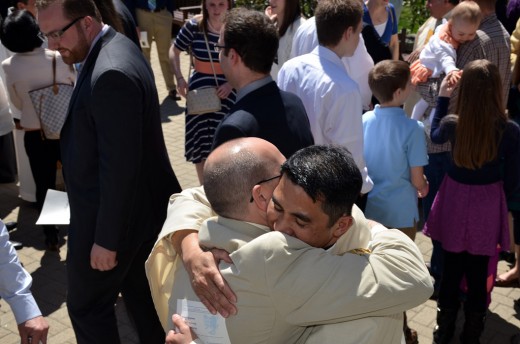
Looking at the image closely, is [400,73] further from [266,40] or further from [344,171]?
[344,171]

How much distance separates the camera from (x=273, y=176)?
6.66 feet

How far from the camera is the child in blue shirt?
13.2ft

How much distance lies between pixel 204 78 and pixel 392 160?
6.47ft

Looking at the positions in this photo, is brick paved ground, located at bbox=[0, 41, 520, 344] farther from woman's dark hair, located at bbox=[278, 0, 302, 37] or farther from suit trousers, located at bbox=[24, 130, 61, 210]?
woman's dark hair, located at bbox=[278, 0, 302, 37]

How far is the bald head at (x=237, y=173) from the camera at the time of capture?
1983mm

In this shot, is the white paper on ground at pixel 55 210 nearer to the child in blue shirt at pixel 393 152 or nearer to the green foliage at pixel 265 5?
the child in blue shirt at pixel 393 152

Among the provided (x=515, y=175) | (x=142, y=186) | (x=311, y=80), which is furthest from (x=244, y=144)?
(x=515, y=175)

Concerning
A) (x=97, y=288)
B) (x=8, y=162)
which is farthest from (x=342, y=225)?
(x=8, y=162)

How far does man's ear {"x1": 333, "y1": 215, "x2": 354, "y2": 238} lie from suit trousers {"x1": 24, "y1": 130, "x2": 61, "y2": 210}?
4125 millimetres

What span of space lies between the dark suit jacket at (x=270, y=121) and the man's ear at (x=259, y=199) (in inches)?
34.0

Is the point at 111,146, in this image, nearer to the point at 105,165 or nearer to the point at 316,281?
the point at 105,165

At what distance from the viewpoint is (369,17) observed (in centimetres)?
623

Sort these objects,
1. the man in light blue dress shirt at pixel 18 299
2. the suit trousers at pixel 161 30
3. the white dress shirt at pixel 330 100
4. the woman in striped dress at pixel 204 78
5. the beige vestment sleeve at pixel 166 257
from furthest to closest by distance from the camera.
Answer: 1. the suit trousers at pixel 161 30
2. the woman in striped dress at pixel 204 78
3. the white dress shirt at pixel 330 100
4. the man in light blue dress shirt at pixel 18 299
5. the beige vestment sleeve at pixel 166 257

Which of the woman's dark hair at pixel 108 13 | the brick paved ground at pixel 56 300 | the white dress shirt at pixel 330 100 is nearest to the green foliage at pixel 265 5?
the brick paved ground at pixel 56 300
